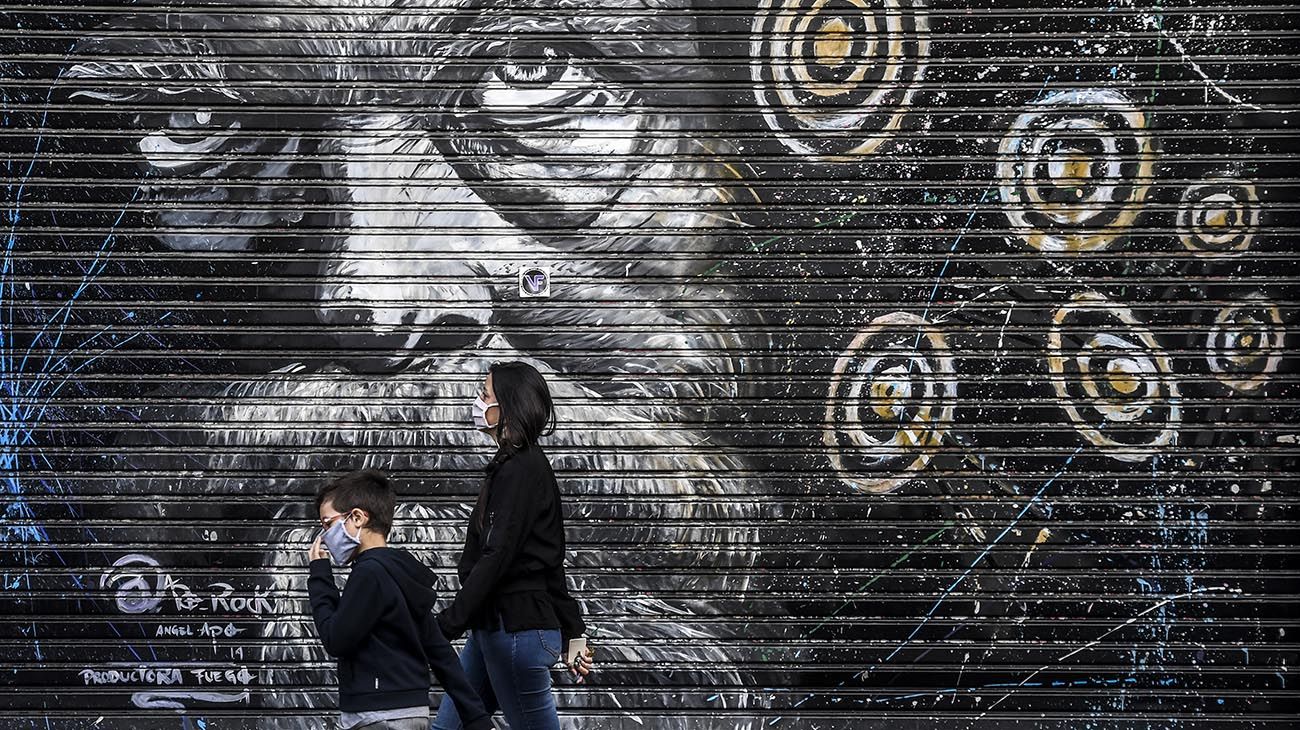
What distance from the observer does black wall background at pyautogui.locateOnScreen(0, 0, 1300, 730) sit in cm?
617

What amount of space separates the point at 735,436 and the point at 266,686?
2.63 meters

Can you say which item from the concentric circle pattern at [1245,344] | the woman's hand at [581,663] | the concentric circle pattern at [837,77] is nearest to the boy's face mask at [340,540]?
the woman's hand at [581,663]

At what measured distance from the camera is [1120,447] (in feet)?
20.4

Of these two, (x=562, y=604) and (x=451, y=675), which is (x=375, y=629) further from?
(x=562, y=604)

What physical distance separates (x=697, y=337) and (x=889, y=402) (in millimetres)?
1016

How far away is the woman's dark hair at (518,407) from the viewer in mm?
4848

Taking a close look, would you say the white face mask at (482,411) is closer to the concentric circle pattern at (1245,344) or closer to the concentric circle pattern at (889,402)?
the concentric circle pattern at (889,402)

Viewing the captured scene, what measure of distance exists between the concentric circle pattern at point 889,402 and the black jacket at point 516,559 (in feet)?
6.27

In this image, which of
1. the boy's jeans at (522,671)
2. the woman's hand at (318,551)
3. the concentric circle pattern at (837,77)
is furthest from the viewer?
the concentric circle pattern at (837,77)

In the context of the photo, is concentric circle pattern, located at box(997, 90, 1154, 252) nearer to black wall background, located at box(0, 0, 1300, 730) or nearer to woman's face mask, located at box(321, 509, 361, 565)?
black wall background, located at box(0, 0, 1300, 730)

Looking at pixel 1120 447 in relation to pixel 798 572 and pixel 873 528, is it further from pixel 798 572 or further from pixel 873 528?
pixel 798 572

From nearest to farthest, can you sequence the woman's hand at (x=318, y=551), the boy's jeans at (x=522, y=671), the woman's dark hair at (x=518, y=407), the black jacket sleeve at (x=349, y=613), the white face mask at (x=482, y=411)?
the black jacket sleeve at (x=349, y=613) < the woman's hand at (x=318, y=551) < the boy's jeans at (x=522, y=671) < the woman's dark hair at (x=518, y=407) < the white face mask at (x=482, y=411)

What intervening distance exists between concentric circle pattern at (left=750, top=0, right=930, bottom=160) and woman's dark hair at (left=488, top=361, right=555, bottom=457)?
2.16 meters

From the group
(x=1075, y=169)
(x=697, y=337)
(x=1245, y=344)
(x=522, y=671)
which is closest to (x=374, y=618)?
(x=522, y=671)
